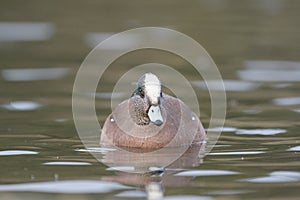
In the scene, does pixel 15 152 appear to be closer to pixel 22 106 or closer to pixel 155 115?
pixel 155 115

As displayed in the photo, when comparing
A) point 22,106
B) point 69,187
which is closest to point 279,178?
point 69,187

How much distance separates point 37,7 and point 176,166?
44.7 ft

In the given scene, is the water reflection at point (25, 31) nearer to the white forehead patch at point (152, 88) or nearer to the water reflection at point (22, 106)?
the water reflection at point (22, 106)

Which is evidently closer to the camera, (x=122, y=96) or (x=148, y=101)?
(x=148, y=101)

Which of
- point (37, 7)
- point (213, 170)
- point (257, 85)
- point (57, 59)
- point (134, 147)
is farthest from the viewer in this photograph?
point (37, 7)

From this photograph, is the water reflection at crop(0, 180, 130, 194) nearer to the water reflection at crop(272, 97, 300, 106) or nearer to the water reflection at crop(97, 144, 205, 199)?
the water reflection at crop(97, 144, 205, 199)

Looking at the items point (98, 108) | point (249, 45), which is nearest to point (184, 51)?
point (249, 45)

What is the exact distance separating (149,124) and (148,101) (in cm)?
57

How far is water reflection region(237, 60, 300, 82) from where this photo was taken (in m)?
14.6

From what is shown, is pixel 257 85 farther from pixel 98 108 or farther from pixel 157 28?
pixel 157 28

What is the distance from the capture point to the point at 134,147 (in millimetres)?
10484

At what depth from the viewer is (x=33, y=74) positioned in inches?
598

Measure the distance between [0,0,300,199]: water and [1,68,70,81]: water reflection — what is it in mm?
16

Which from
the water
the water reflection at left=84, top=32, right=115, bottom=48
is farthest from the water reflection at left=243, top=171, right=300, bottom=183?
the water reflection at left=84, top=32, right=115, bottom=48
